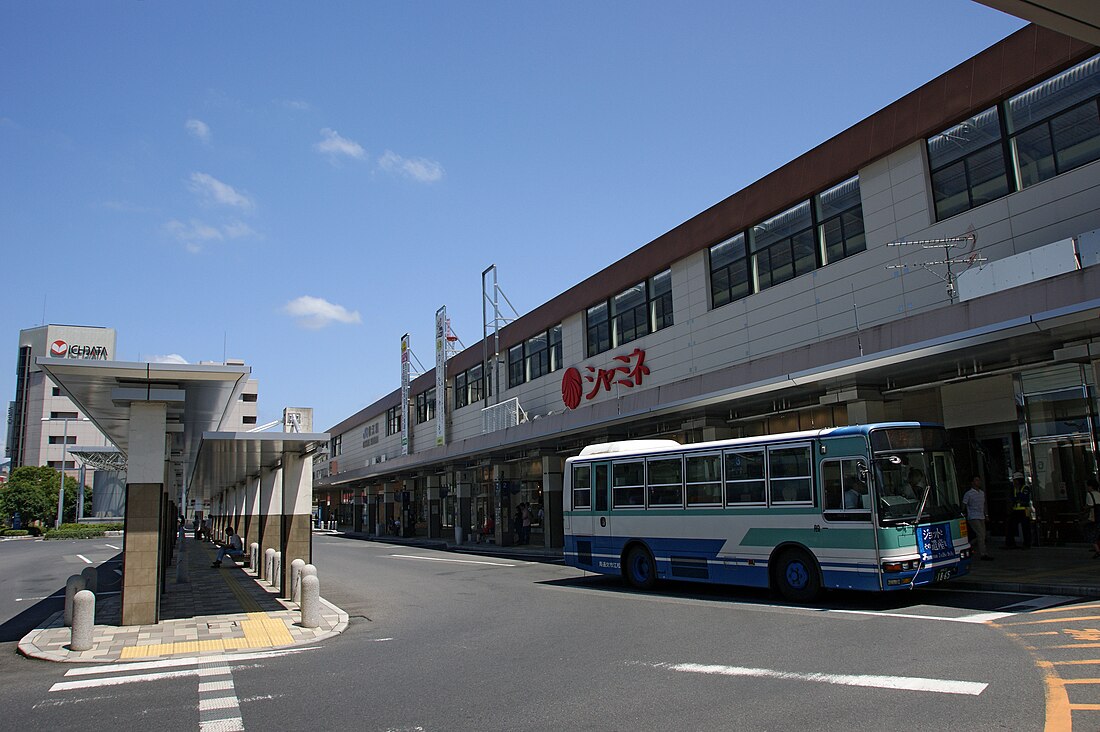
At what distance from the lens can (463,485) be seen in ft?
136

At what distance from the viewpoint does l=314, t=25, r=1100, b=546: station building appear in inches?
582

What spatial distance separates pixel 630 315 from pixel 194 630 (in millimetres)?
19276

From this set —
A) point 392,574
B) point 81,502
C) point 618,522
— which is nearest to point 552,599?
point 618,522

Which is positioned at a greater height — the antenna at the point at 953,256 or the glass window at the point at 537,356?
the glass window at the point at 537,356

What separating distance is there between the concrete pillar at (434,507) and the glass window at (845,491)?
3630 cm

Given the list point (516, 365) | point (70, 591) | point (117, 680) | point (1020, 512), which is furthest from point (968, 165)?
point (516, 365)

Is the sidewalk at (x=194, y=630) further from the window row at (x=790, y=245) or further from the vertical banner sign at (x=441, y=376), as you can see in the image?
the vertical banner sign at (x=441, y=376)

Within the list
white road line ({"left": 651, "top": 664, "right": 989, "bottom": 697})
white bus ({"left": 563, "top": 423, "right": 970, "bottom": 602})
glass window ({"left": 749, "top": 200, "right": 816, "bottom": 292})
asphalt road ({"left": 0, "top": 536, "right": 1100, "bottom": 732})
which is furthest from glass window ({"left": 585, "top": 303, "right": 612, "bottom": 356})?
white road line ({"left": 651, "top": 664, "right": 989, "bottom": 697})

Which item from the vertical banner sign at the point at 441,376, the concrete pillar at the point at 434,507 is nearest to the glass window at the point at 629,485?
the vertical banner sign at the point at 441,376

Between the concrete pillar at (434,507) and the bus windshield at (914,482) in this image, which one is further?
the concrete pillar at (434,507)

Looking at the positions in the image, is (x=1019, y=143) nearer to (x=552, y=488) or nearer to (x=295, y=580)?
(x=295, y=580)

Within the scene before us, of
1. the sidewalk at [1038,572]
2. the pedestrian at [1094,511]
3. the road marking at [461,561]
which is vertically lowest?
the road marking at [461,561]

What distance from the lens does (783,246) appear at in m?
21.9

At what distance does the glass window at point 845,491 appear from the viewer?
1243 centimetres
